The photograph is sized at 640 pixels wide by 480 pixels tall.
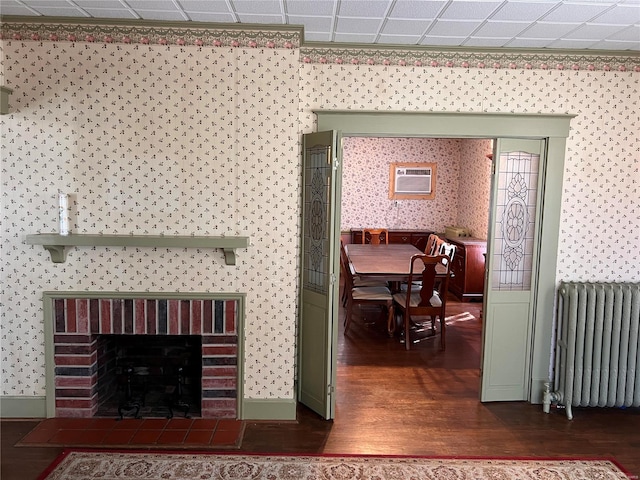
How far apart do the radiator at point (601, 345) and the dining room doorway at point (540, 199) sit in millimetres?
192

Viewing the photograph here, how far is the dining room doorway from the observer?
3.62 meters

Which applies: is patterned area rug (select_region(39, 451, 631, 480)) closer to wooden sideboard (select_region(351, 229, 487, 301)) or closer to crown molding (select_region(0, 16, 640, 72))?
crown molding (select_region(0, 16, 640, 72))

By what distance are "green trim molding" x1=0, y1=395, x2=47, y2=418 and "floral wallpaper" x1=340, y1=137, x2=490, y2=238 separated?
5.63m

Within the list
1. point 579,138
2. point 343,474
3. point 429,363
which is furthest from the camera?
point 429,363

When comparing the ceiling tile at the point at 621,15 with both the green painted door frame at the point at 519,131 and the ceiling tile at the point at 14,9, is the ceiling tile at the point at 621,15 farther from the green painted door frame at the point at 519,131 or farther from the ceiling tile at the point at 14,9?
the ceiling tile at the point at 14,9

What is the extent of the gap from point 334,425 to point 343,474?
611mm

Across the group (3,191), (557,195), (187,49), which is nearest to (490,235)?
(557,195)

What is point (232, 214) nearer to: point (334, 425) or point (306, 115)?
point (306, 115)

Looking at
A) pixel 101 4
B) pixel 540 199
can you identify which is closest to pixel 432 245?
pixel 540 199

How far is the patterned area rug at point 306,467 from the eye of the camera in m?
2.88

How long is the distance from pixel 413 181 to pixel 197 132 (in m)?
5.64

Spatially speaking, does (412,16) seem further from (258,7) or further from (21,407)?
(21,407)

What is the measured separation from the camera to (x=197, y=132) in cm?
341

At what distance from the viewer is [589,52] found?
3.63 meters
